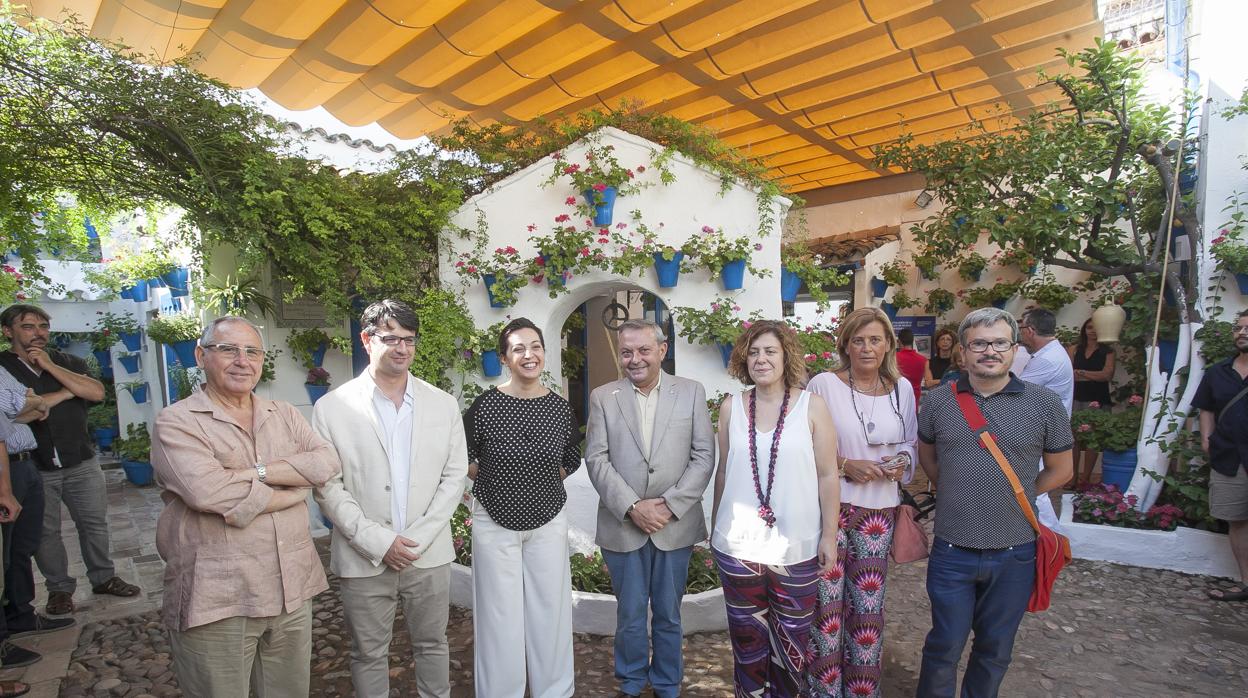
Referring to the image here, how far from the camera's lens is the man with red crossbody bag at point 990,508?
8.16ft

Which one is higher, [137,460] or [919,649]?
[137,460]

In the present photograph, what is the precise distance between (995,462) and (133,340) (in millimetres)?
11908

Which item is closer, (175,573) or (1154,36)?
(175,573)

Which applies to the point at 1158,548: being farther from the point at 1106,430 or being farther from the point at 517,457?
the point at 517,457

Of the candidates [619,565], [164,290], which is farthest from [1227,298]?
[164,290]

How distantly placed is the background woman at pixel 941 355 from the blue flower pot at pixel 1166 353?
223 centimetres

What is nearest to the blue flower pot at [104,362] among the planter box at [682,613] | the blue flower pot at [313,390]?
the blue flower pot at [313,390]

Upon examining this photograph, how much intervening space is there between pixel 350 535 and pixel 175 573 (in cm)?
56

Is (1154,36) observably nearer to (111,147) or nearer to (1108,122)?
(1108,122)

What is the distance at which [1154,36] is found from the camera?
762cm

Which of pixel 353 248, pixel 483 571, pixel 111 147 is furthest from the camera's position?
pixel 353 248

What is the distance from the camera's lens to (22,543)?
12.4 ft

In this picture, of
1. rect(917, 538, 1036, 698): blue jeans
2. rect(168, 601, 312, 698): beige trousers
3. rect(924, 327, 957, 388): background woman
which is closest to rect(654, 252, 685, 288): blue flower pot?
rect(917, 538, 1036, 698): blue jeans

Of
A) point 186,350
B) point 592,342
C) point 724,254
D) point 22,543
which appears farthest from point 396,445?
point 592,342
